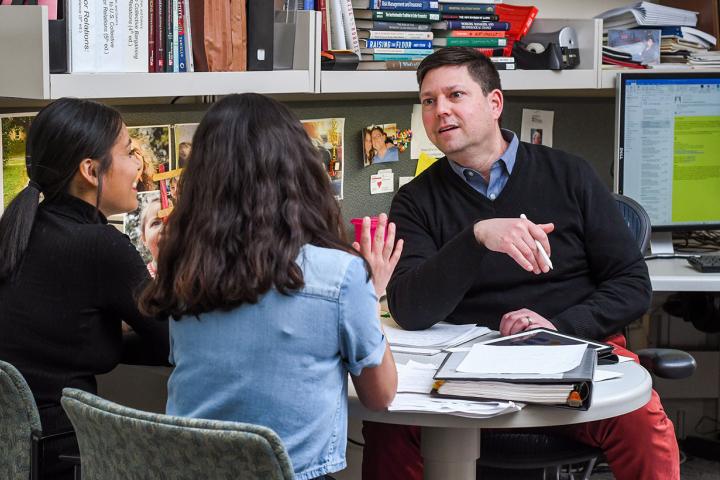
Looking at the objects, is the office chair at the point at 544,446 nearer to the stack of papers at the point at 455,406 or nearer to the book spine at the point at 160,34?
the stack of papers at the point at 455,406

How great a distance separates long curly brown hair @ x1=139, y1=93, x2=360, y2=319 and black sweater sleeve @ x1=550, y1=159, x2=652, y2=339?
0.78 metres

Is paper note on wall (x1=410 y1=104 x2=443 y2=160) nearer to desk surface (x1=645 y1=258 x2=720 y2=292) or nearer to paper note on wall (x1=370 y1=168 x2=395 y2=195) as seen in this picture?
paper note on wall (x1=370 y1=168 x2=395 y2=195)

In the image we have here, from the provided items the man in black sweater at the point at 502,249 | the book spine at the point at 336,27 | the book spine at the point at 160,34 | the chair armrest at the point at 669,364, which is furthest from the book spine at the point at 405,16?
the chair armrest at the point at 669,364

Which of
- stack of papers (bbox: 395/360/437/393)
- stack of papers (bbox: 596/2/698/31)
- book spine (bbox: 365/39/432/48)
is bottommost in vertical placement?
stack of papers (bbox: 395/360/437/393)

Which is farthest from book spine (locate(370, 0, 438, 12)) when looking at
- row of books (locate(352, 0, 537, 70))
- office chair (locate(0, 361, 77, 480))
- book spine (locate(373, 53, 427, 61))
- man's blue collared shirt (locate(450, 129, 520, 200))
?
office chair (locate(0, 361, 77, 480))

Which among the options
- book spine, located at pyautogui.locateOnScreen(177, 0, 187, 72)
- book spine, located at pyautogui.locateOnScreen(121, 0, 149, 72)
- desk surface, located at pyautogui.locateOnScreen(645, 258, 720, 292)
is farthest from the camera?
desk surface, located at pyautogui.locateOnScreen(645, 258, 720, 292)

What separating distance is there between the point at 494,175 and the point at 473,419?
0.86m

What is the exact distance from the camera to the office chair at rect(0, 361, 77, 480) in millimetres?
1374

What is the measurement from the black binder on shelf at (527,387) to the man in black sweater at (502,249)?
1.19ft

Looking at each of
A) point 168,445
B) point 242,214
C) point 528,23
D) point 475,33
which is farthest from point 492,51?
point 168,445

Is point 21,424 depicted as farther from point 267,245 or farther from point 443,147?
point 443,147

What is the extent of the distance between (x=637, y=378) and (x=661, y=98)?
4.60 ft

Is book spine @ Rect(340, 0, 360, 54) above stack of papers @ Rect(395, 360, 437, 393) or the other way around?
above

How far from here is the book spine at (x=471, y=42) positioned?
8.34 ft
